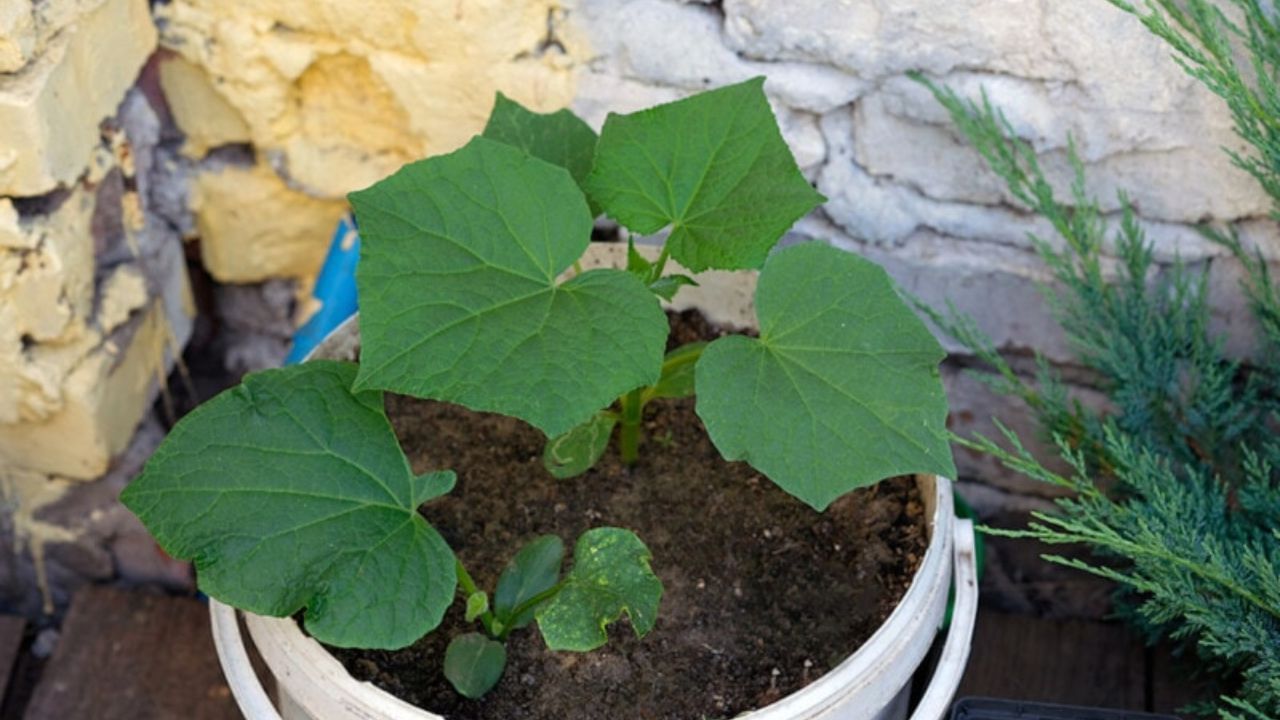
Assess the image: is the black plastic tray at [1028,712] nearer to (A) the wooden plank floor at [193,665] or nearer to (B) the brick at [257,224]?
(A) the wooden plank floor at [193,665]

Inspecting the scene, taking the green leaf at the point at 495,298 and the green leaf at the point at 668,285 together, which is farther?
the green leaf at the point at 668,285

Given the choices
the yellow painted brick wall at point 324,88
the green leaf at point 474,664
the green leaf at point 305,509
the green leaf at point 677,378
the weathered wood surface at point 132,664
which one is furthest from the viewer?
the weathered wood surface at point 132,664

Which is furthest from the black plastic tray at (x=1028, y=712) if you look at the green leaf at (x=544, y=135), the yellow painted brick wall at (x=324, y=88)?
the yellow painted brick wall at (x=324, y=88)

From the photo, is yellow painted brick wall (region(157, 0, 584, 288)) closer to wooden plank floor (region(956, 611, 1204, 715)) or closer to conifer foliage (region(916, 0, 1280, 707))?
conifer foliage (region(916, 0, 1280, 707))

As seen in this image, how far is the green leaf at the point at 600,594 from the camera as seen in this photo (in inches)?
44.5

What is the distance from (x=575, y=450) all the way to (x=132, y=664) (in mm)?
801

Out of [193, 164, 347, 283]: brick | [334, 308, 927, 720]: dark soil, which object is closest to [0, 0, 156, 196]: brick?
[193, 164, 347, 283]: brick

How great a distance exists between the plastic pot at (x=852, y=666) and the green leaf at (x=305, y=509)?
7cm

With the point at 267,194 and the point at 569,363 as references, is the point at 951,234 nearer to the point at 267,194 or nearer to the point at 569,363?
the point at 569,363

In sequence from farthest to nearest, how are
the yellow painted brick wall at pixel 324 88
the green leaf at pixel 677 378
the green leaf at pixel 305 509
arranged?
the yellow painted brick wall at pixel 324 88 → the green leaf at pixel 677 378 → the green leaf at pixel 305 509

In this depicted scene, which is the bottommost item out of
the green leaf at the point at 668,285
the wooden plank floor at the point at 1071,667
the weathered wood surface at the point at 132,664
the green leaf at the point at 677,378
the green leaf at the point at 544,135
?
the wooden plank floor at the point at 1071,667

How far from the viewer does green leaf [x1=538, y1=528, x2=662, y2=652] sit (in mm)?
1131

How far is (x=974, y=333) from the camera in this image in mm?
1628

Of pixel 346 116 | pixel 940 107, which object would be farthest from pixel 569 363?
pixel 346 116
